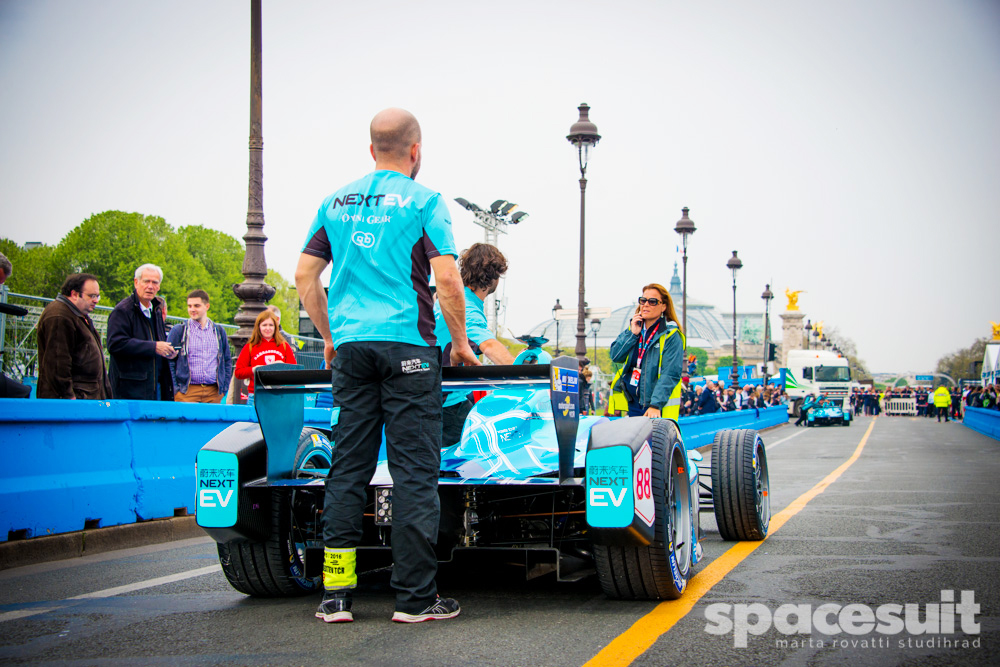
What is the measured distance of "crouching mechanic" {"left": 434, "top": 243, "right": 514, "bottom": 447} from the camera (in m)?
4.90

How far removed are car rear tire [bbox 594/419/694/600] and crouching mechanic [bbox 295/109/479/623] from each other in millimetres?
706

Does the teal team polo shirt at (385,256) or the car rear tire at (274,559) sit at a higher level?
the teal team polo shirt at (385,256)

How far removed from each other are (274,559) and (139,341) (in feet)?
14.5

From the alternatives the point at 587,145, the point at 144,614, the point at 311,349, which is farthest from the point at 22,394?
the point at 587,145

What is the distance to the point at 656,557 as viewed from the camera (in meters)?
4.20

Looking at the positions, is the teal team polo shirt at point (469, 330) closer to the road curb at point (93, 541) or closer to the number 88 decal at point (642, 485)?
the number 88 decal at point (642, 485)

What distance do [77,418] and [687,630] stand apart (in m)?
4.60

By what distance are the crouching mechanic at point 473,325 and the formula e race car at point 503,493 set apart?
13 centimetres

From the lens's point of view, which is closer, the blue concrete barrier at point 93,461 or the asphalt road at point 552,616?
the asphalt road at point 552,616

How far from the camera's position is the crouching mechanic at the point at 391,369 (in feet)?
12.9

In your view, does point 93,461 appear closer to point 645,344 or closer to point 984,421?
point 645,344

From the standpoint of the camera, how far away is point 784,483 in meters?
12.0

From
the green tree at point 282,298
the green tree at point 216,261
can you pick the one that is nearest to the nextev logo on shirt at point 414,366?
the green tree at point 216,261

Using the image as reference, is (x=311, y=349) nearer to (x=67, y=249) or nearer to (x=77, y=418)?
(x=77, y=418)
